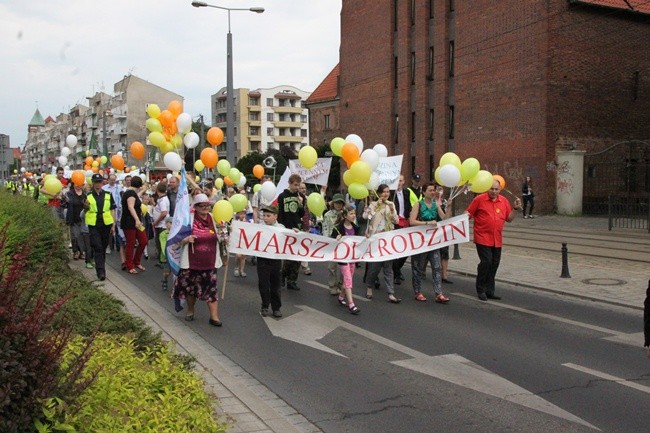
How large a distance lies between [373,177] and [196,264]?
11.2 ft

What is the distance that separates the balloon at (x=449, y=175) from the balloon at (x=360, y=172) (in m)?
1.10

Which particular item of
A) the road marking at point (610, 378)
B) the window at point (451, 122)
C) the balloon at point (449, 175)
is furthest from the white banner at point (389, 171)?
the window at point (451, 122)

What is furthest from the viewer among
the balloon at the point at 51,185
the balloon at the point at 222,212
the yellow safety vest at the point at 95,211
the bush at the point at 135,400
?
the balloon at the point at 51,185

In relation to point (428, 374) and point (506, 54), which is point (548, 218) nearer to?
point (506, 54)

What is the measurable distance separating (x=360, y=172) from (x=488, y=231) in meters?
2.18

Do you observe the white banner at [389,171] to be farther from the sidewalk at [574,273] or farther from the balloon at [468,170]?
the balloon at [468,170]

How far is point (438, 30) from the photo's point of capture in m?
37.6

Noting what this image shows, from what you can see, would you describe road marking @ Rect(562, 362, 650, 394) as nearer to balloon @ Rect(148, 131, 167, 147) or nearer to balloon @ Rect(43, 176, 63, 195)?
balloon @ Rect(148, 131, 167, 147)

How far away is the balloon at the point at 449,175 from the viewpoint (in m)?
10.0

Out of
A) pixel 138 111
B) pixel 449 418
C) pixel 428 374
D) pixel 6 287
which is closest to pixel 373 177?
pixel 428 374

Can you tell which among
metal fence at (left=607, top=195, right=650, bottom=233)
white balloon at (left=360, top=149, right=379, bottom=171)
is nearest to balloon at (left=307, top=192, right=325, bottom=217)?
white balloon at (left=360, top=149, right=379, bottom=171)

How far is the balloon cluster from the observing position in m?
9.91

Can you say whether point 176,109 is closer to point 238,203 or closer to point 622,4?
point 238,203

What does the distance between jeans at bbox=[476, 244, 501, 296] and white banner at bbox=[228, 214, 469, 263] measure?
429 mm
